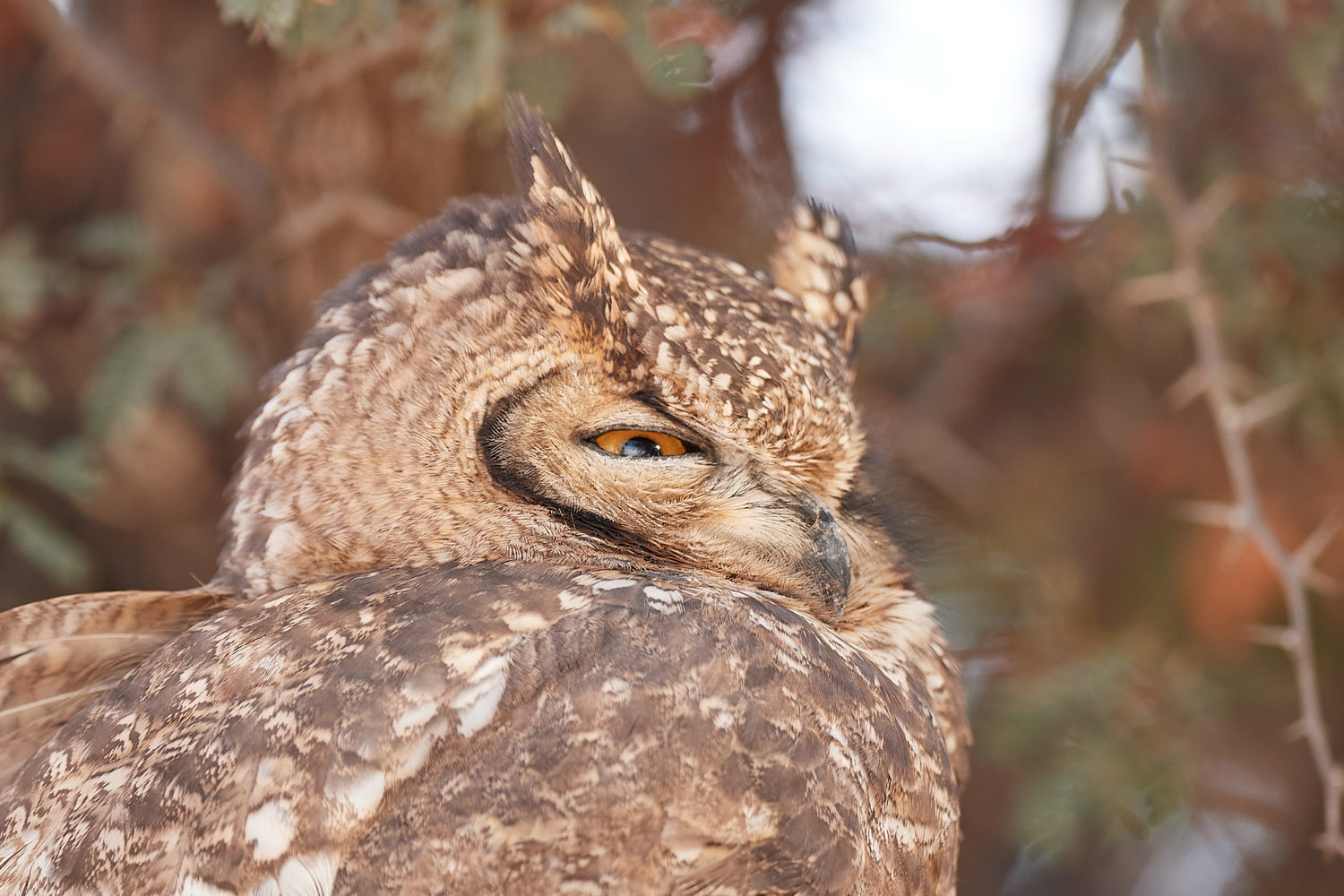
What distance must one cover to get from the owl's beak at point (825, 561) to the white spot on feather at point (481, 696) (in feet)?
1.46

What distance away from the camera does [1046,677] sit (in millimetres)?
2297

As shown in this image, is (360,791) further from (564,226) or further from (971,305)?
(971,305)

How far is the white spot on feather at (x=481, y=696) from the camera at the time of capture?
1.02m

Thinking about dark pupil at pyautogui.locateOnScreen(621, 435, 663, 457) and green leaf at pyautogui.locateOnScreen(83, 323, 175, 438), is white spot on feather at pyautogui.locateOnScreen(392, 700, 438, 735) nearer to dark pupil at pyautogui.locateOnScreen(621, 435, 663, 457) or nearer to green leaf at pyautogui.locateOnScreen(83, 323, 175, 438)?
dark pupil at pyautogui.locateOnScreen(621, 435, 663, 457)

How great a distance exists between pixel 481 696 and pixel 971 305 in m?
1.95

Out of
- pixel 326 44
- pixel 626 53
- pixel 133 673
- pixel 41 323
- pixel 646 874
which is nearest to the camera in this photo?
pixel 646 874

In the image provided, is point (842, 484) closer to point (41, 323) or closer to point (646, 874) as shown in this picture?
point (646, 874)

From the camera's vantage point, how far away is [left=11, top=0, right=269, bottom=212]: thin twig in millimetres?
2057

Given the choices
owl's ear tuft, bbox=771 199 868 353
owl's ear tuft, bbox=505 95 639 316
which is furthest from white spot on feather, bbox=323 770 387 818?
owl's ear tuft, bbox=771 199 868 353

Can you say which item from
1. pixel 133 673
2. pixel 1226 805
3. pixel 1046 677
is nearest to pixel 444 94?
pixel 133 673

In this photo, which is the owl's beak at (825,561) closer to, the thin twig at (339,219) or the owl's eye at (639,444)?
the owl's eye at (639,444)

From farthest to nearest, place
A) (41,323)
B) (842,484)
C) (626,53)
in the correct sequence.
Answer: (626,53) < (41,323) < (842,484)

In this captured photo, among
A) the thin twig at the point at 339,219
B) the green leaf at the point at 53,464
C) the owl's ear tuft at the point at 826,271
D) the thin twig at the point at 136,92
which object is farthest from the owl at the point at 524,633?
the thin twig at the point at 136,92

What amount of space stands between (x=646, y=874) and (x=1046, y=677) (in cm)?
161
